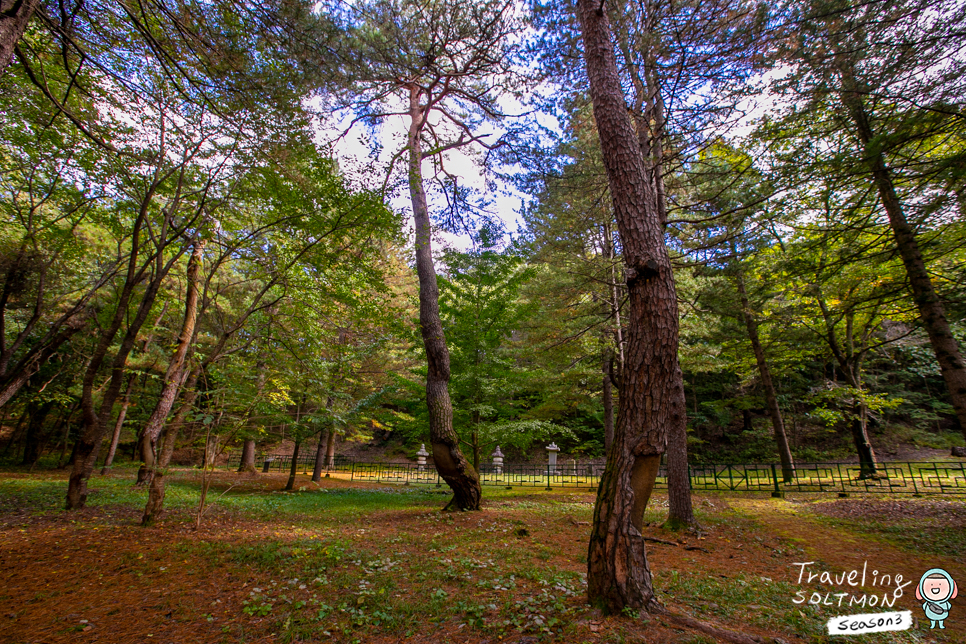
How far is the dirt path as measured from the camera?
135 inches

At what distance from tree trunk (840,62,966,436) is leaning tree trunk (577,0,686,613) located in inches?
172

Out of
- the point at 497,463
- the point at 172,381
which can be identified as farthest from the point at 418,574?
the point at 497,463

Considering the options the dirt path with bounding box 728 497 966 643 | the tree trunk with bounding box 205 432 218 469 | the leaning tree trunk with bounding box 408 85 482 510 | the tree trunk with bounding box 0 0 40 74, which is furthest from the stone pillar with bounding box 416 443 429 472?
the tree trunk with bounding box 0 0 40 74

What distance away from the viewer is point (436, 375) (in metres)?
7.90

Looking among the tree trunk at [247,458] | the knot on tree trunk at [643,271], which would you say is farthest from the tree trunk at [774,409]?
the tree trunk at [247,458]

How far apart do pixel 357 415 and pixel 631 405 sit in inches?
485

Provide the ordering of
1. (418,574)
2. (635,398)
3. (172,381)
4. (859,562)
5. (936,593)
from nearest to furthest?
(635,398) < (936,593) < (418,574) < (859,562) < (172,381)

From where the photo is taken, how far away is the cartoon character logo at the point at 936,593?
3.39m

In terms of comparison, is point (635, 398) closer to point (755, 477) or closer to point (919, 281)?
point (919, 281)

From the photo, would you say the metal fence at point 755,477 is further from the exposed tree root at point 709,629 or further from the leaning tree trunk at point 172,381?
the leaning tree trunk at point 172,381

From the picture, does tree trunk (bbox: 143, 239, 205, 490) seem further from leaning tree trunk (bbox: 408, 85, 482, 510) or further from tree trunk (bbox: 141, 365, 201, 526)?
Answer: leaning tree trunk (bbox: 408, 85, 482, 510)

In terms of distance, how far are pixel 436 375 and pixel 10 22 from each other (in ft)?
21.5

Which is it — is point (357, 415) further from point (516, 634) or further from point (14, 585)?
point (516, 634)

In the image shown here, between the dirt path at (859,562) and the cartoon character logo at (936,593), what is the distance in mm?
50
